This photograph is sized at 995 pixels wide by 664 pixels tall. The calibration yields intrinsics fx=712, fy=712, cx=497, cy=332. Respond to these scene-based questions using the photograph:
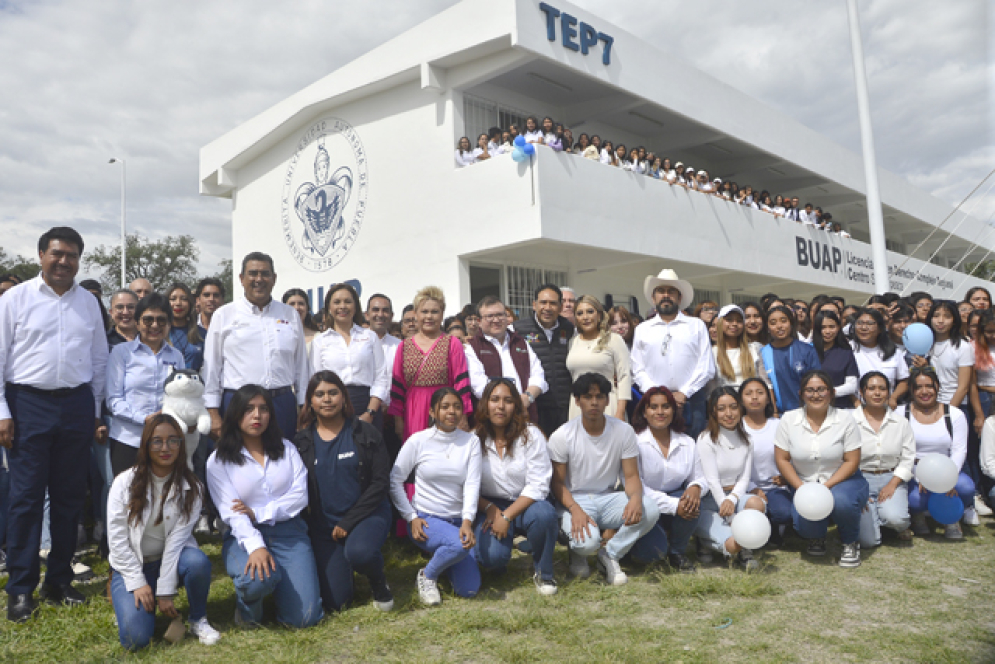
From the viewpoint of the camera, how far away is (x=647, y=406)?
182 inches

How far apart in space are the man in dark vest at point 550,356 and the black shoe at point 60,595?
302 cm

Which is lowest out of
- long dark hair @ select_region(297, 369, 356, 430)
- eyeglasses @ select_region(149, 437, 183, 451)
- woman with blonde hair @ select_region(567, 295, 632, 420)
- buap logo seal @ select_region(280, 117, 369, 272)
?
eyeglasses @ select_region(149, 437, 183, 451)

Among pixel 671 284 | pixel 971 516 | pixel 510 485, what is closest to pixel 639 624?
pixel 510 485

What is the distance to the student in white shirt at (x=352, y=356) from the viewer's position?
4.76 metres

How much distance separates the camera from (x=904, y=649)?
3.07m

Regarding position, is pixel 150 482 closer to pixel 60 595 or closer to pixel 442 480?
pixel 60 595

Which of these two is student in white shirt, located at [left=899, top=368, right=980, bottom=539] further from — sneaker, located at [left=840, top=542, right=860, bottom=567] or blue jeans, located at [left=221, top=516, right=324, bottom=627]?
blue jeans, located at [left=221, top=516, right=324, bottom=627]

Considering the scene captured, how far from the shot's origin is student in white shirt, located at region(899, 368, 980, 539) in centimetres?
504

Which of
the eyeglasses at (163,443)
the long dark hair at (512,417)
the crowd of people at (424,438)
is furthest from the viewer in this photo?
the long dark hair at (512,417)

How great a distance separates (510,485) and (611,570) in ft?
2.52

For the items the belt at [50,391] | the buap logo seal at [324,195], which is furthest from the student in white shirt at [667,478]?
the buap logo seal at [324,195]

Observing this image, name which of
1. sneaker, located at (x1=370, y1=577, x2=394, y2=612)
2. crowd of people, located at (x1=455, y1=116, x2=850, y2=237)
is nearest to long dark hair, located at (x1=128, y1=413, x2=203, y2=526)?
sneaker, located at (x1=370, y1=577, x2=394, y2=612)

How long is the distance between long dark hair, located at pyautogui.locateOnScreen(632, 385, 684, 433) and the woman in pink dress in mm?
1119

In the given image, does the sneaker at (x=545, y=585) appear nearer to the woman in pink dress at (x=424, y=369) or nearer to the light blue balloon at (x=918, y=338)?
the woman in pink dress at (x=424, y=369)
